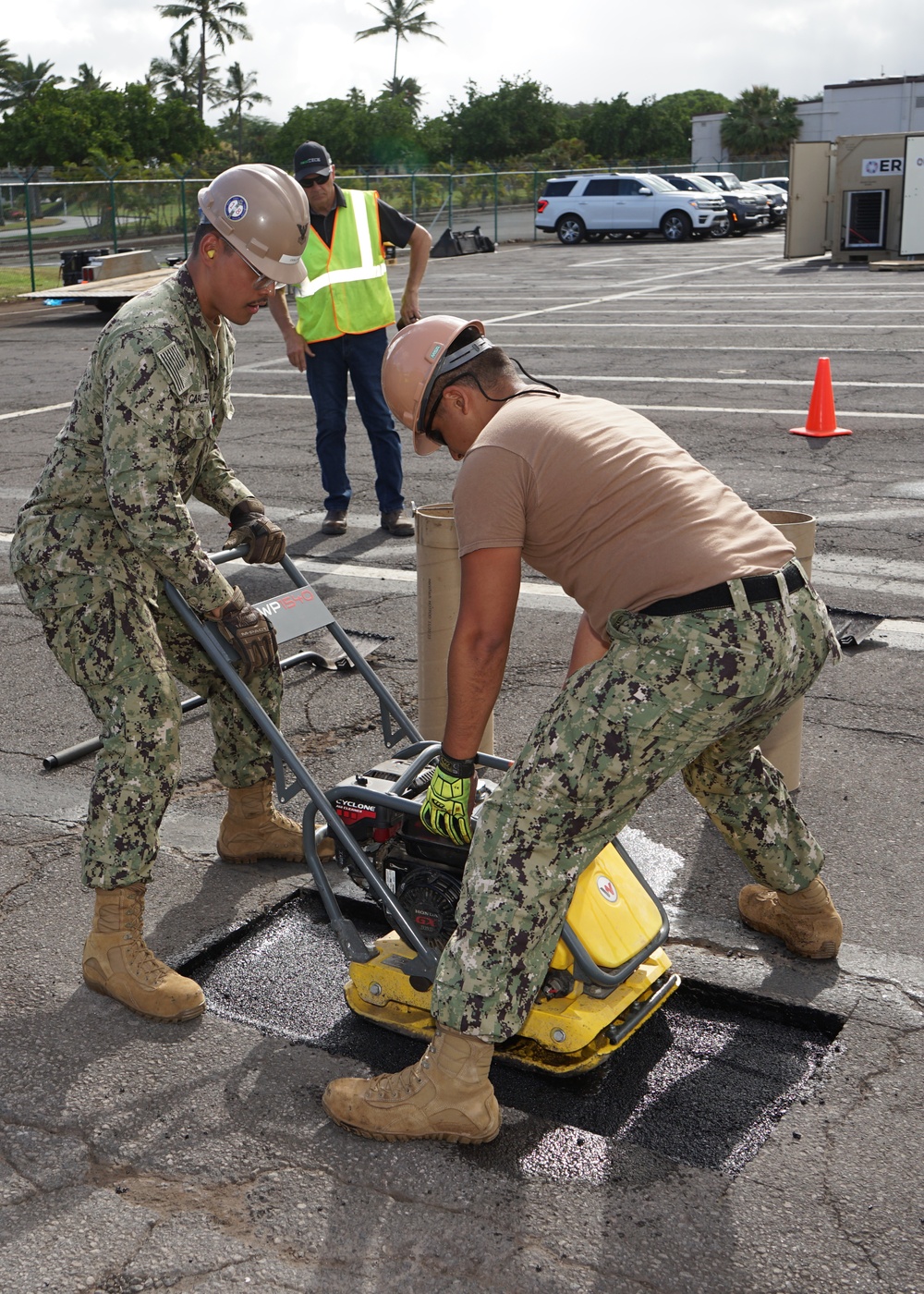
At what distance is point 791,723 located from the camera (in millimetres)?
4340

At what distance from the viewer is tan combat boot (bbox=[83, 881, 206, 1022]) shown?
134 inches

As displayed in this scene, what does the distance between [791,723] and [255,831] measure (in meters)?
1.83

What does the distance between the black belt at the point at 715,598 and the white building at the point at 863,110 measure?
52539 millimetres

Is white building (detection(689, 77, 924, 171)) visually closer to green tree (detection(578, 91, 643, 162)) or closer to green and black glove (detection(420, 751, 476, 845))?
green tree (detection(578, 91, 643, 162))

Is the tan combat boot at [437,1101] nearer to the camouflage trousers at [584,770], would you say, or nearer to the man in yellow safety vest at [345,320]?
the camouflage trousers at [584,770]

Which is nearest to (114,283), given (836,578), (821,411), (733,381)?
(733,381)

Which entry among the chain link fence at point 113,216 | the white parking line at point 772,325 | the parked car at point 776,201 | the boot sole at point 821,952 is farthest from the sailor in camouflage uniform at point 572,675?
the parked car at point 776,201

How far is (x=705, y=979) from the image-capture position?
11.5 ft

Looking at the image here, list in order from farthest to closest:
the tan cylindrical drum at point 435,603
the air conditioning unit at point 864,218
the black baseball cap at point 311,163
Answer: the air conditioning unit at point 864,218
the black baseball cap at point 311,163
the tan cylindrical drum at point 435,603

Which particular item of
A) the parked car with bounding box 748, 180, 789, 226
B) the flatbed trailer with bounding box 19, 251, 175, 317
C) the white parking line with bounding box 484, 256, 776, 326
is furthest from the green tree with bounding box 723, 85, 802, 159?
the flatbed trailer with bounding box 19, 251, 175, 317

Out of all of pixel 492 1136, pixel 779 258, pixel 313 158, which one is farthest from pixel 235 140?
pixel 492 1136

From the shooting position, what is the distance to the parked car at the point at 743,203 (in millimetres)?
34875

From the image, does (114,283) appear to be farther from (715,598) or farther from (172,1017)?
(715,598)

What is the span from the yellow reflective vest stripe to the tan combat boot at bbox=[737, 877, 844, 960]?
498 centimetres
